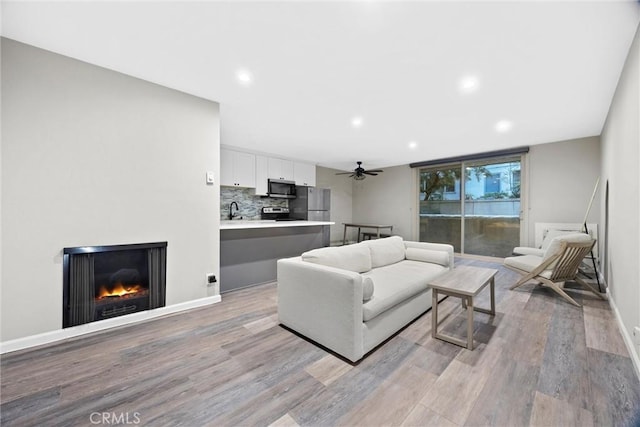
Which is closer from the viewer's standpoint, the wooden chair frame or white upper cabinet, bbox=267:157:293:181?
the wooden chair frame

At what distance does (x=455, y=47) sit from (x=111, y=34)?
272 cm

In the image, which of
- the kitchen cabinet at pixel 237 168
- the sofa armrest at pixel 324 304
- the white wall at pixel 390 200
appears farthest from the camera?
the white wall at pixel 390 200

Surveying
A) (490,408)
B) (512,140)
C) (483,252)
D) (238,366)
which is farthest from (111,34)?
(483,252)

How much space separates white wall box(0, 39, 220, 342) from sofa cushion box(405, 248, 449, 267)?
2643 mm

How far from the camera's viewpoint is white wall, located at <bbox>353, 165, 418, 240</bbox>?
6.90 metres

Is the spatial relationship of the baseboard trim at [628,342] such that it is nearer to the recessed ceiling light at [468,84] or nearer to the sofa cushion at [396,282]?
the sofa cushion at [396,282]

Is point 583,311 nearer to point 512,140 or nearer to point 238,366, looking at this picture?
point 512,140

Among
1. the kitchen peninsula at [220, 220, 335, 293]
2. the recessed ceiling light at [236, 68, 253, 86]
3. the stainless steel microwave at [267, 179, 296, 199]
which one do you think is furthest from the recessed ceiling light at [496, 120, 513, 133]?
the stainless steel microwave at [267, 179, 296, 199]

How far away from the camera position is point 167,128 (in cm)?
269

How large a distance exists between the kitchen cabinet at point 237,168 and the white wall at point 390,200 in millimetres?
3893

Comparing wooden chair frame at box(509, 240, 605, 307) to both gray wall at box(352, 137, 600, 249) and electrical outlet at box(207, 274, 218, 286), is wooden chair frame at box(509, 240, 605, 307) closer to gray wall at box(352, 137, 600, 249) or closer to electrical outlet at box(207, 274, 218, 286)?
gray wall at box(352, 137, 600, 249)

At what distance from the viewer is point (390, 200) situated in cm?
738

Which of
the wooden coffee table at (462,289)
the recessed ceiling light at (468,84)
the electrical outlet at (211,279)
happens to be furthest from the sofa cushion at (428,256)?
the electrical outlet at (211,279)

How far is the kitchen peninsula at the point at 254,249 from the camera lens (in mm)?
3399
